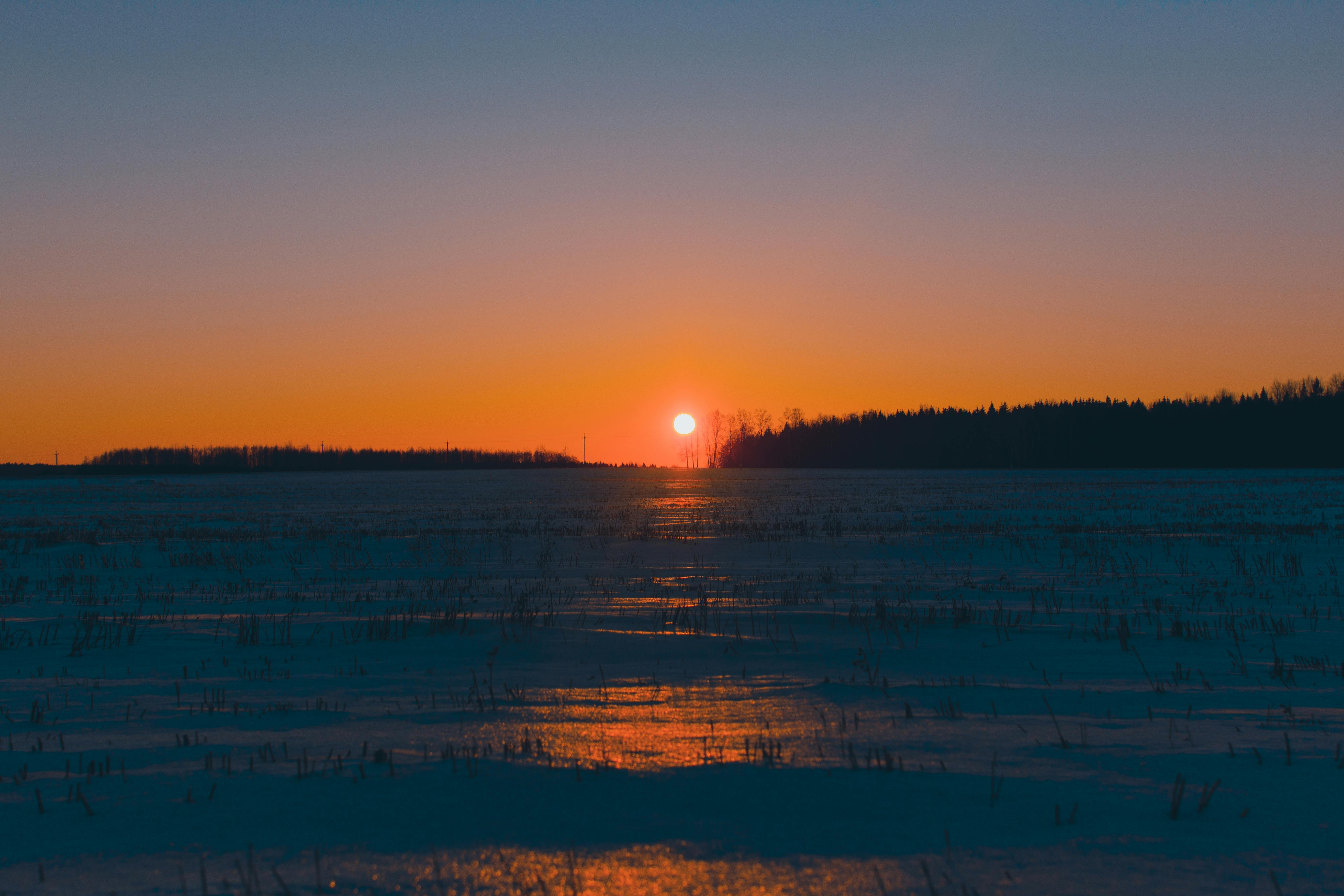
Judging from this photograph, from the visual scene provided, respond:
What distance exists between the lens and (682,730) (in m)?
5.32

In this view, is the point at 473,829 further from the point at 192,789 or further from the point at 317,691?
the point at 317,691

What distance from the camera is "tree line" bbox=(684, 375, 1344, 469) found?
388ft

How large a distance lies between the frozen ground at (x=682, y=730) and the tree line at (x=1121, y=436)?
124 metres

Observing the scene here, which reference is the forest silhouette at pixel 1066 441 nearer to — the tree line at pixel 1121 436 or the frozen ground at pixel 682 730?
the tree line at pixel 1121 436

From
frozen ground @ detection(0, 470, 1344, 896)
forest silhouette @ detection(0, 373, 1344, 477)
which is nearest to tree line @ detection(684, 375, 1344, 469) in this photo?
forest silhouette @ detection(0, 373, 1344, 477)

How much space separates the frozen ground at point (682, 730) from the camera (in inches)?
135

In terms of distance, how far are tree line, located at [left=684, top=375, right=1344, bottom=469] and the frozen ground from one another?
406ft

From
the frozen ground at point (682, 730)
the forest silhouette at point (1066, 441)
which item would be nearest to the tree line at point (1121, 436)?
the forest silhouette at point (1066, 441)

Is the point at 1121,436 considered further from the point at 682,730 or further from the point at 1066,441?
the point at 682,730

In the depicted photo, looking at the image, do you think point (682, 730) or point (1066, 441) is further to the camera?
point (1066, 441)

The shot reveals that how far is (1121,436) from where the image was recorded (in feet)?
428

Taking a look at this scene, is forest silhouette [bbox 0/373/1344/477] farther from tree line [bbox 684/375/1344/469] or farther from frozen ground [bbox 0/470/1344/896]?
frozen ground [bbox 0/470/1344/896]

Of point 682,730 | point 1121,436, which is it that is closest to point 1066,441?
point 1121,436

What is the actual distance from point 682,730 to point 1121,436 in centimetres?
14414
